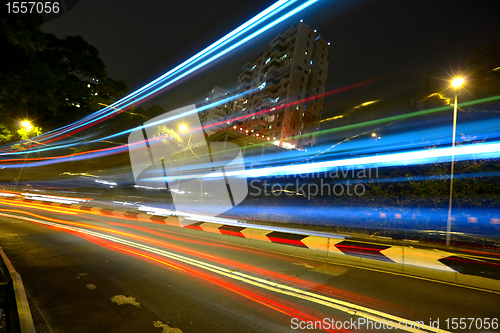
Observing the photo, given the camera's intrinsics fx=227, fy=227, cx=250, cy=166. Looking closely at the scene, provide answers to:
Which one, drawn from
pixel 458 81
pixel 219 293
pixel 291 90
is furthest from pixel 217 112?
pixel 219 293

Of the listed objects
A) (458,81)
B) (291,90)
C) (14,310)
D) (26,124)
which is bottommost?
(14,310)

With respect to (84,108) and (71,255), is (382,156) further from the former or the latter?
(84,108)

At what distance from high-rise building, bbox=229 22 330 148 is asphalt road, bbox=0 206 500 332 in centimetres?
5274

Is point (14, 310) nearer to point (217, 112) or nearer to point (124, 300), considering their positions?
point (124, 300)

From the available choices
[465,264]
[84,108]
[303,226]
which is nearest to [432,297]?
[465,264]

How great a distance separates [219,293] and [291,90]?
200 ft

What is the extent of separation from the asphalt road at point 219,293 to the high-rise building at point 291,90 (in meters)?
52.7

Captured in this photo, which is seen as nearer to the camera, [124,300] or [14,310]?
[14,310]

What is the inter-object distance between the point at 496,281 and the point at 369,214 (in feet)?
24.7

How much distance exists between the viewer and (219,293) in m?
4.48

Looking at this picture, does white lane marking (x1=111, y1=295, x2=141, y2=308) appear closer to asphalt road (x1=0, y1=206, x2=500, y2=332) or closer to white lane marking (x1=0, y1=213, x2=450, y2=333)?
asphalt road (x1=0, y1=206, x2=500, y2=332)

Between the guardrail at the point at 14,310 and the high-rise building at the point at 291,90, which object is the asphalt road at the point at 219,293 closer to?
the guardrail at the point at 14,310

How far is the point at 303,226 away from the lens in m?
12.5

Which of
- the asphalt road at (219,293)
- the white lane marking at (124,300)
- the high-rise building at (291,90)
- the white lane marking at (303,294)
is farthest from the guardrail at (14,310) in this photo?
the high-rise building at (291,90)
